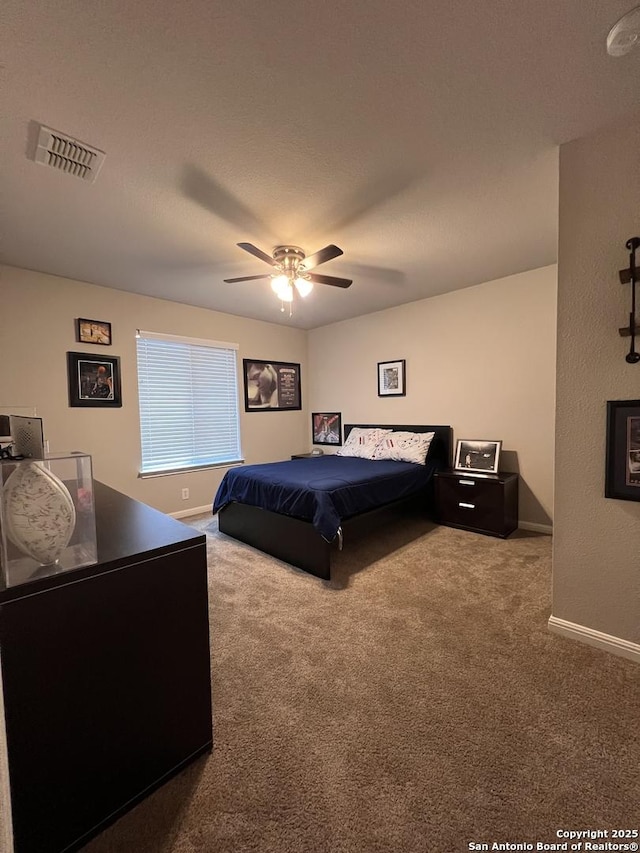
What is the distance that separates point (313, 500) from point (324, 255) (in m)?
1.72

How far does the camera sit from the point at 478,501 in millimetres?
3318

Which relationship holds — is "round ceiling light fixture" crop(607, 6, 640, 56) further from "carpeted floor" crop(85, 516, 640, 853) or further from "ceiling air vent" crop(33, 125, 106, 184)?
"carpeted floor" crop(85, 516, 640, 853)

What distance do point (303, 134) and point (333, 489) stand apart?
84.8 inches

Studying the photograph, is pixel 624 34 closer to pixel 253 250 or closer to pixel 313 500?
pixel 253 250

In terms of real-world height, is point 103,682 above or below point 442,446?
below

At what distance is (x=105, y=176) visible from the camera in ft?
6.03

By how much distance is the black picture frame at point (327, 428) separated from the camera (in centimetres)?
514

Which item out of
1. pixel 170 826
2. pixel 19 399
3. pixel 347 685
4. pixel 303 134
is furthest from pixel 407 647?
pixel 19 399

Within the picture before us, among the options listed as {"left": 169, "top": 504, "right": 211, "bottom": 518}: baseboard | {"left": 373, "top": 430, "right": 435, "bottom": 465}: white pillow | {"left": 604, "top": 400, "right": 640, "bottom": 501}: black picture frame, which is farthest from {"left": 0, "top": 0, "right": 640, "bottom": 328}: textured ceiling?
{"left": 169, "top": 504, "right": 211, "bottom": 518}: baseboard

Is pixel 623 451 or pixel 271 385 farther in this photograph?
pixel 271 385

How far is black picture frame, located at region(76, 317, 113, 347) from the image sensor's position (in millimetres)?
3326

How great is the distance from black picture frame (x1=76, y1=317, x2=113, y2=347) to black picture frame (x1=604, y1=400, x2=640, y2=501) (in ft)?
13.4

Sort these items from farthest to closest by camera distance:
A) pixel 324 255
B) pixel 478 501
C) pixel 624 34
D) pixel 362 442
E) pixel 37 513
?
pixel 362 442 < pixel 478 501 < pixel 324 255 < pixel 624 34 < pixel 37 513

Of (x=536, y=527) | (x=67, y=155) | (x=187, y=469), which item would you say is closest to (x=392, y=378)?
(x=536, y=527)
